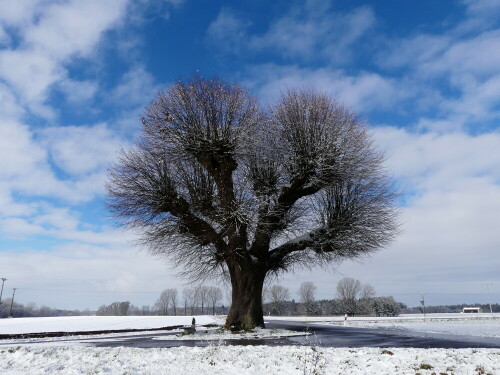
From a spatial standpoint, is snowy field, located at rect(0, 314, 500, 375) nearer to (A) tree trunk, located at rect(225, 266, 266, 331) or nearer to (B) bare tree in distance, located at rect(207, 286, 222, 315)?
(A) tree trunk, located at rect(225, 266, 266, 331)

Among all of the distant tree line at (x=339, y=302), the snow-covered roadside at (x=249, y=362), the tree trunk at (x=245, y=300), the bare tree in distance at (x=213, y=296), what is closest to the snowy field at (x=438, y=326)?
the tree trunk at (x=245, y=300)

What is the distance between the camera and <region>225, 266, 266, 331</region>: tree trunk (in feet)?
62.0

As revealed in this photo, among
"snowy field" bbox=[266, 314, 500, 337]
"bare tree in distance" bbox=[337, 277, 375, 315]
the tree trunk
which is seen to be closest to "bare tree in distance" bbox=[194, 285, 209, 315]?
"bare tree in distance" bbox=[337, 277, 375, 315]

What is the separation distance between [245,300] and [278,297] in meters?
103

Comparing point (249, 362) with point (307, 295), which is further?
point (307, 295)

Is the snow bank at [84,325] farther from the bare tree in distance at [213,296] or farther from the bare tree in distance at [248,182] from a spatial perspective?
the bare tree in distance at [213,296]

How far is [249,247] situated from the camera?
2041 cm

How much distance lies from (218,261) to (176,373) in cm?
1373

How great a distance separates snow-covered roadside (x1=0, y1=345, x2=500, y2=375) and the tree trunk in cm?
980

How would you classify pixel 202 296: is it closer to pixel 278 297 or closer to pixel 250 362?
pixel 278 297

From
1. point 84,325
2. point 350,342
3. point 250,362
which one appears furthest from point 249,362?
point 84,325

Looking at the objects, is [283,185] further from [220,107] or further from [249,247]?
[220,107]

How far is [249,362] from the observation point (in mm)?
8156

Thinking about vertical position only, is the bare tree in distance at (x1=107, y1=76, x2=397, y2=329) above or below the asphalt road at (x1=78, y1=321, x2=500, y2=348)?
above
